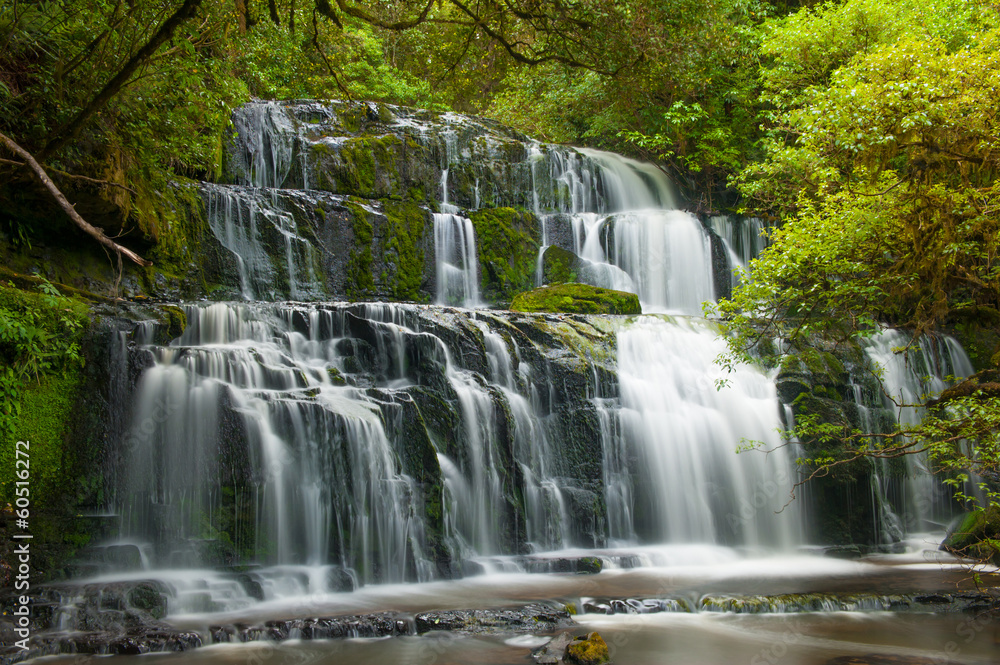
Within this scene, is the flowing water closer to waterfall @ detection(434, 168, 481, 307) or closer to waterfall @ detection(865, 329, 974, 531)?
waterfall @ detection(865, 329, 974, 531)

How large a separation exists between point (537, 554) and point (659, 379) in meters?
3.41

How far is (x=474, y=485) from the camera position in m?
9.09

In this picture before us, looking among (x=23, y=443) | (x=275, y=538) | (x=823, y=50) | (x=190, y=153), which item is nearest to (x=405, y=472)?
(x=275, y=538)

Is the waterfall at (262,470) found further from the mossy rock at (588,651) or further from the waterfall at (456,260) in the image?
the waterfall at (456,260)

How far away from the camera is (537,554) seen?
8.96 meters

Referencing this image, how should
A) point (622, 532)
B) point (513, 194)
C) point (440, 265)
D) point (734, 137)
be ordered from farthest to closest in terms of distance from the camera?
point (734, 137) → point (513, 194) → point (440, 265) → point (622, 532)

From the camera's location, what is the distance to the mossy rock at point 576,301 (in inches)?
498

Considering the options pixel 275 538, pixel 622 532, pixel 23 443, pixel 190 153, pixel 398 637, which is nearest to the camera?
pixel 398 637

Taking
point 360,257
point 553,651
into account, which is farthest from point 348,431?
point 360,257

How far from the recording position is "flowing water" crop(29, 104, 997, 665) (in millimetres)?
6770

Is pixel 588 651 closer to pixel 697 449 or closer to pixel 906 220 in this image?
pixel 697 449

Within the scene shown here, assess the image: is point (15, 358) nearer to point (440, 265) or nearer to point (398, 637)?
point (398, 637)

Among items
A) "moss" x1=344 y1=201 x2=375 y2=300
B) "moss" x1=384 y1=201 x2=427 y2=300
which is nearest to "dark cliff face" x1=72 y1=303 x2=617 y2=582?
"moss" x1=344 y1=201 x2=375 y2=300

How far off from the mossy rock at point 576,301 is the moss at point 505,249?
1756 millimetres
